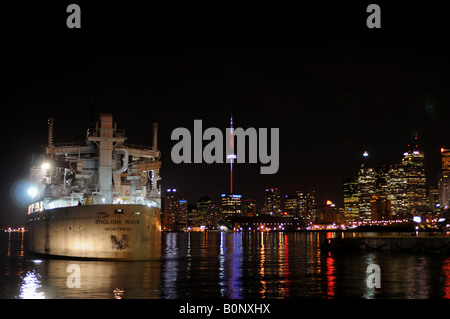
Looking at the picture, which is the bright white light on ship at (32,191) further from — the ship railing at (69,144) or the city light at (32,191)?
the ship railing at (69,144)

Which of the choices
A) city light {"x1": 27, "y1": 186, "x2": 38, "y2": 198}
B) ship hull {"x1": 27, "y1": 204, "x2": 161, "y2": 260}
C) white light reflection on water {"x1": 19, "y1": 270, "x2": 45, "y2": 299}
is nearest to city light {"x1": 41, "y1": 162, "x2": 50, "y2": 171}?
city light {"x1": 27, "y1": 186, "x2": 38, "y2": 198}

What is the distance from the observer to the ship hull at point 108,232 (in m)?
42.8

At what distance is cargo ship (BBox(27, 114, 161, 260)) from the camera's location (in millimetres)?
43000

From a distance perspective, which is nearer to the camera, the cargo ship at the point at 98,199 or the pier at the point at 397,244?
the cargo ship at the point at 98,199

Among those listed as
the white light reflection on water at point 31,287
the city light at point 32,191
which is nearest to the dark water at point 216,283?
the white light reflection on water at point 31,287

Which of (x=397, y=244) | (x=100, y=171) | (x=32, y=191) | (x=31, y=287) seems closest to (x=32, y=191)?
(x=32, y=191)

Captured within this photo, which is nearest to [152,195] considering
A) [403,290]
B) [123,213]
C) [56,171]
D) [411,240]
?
[123,213]

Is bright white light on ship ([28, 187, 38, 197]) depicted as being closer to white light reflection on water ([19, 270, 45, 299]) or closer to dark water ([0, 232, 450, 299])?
dark water ([0, 232, 450, 299])

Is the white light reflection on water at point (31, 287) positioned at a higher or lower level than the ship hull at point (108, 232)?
lower

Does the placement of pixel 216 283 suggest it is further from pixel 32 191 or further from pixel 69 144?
pixel 32 191

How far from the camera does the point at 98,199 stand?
45.9m

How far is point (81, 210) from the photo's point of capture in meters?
43.8

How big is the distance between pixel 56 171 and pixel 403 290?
4227 centimetres
